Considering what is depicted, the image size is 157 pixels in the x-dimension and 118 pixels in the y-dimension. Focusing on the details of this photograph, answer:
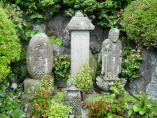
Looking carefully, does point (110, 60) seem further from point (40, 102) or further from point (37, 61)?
point (40, 102)

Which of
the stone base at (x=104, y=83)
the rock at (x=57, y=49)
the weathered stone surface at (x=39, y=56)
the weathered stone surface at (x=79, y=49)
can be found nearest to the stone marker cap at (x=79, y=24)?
the weathered stone surface at (x=79, y=49)

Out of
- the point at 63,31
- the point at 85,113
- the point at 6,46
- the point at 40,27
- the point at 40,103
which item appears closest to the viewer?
the point at 40,103

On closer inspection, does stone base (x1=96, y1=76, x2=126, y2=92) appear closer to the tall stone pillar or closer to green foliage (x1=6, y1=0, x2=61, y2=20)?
the tall stone pillar

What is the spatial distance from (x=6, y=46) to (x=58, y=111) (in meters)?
2.14

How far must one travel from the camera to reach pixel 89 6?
908 cm

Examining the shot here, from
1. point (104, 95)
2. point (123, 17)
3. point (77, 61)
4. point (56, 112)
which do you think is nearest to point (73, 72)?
point (77, 61)

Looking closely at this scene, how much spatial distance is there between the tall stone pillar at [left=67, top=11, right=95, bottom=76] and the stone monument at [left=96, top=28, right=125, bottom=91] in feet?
1.77

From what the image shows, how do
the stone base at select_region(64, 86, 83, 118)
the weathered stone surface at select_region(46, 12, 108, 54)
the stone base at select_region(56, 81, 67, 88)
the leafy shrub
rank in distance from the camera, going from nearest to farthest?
1. the leafy shrub
2. the stone base at select_region(64, 86, 83, 118)
3. the stone base at select_region(56, 81, 67, 88)
4. the weathered stone surface at select_region(46, 12, 108, 54)

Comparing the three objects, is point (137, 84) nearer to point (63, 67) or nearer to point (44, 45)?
point (63, 67)

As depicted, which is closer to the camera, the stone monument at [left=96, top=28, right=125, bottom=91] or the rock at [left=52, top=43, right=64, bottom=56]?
the stone monument at [left=96, top=28, right=125, bottom=91]

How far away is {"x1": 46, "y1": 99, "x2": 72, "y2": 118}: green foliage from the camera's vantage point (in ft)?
20.9

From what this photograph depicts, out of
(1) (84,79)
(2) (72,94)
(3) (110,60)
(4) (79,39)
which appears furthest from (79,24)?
(2) (72,94)

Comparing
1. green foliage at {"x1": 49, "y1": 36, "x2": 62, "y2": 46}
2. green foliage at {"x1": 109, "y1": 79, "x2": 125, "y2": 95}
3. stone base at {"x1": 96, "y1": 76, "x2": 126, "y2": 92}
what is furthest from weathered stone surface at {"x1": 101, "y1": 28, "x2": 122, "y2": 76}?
green foliage at {"x1": 49, "y1": 36, "x2": 62, "y2": 46}

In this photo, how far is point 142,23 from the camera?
7719mm
